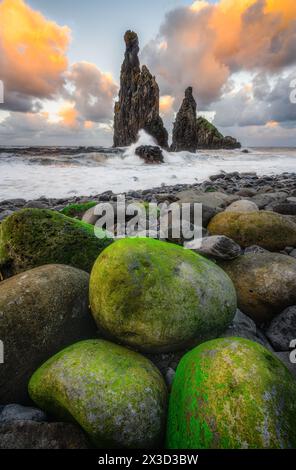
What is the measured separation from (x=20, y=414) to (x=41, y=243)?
→ 1.36 metres

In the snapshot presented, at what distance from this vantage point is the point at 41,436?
1273 millimetres

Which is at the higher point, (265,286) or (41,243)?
(41,243)

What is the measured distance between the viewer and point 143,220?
168 inches

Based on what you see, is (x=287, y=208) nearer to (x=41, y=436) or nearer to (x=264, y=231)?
(x=264, y=231)

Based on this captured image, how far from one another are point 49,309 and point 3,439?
0.69 metres

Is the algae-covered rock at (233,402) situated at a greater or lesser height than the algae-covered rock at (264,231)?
lesser

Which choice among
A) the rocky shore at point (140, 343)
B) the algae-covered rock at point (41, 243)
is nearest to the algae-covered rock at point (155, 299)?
the rocky shore at point (140, 343)

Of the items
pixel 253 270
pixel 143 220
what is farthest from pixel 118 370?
pixel 143 220

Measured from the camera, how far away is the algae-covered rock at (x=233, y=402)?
3.64 ft

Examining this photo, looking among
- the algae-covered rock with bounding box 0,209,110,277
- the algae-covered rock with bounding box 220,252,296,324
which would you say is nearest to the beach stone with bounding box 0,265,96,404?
the algae-covered rock with bounding box 0,209,110,277

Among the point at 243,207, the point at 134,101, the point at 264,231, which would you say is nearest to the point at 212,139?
the point at 134,101

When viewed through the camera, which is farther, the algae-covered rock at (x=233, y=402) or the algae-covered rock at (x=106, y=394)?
the algae-covered rock at (x=106, y=394)

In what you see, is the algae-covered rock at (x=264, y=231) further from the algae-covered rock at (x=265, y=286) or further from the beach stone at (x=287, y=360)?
the beach stone at (x=287, y=360)

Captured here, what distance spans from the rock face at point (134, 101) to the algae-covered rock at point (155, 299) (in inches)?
2218
